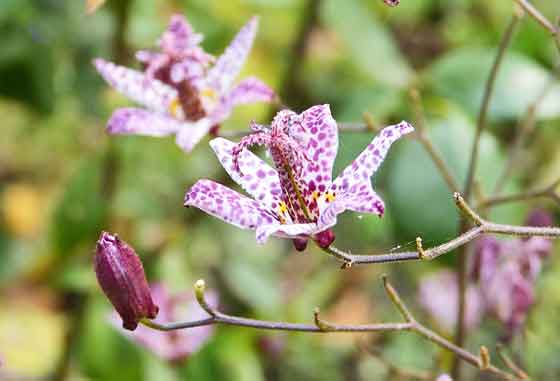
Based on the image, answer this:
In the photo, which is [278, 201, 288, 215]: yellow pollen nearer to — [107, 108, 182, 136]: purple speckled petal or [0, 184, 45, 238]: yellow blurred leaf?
[107, 108, 182, 136]: purple speckled petal

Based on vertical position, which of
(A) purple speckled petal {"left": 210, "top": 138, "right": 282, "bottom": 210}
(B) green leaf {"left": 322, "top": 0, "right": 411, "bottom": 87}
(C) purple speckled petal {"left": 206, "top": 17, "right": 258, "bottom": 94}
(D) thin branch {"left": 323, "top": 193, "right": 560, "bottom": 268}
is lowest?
(D) thin branch {"left": 323, "top": 193, "right": 560, "bottom": 268}

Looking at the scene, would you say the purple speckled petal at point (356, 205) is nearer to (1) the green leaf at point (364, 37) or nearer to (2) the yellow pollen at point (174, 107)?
(2) the yellow pollen at point (174, 107)

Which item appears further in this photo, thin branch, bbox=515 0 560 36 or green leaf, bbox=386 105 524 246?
green leaf, bbox=386 105 524 246

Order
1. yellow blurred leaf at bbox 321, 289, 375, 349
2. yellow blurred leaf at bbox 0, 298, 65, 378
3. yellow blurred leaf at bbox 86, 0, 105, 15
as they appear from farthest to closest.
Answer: yellow blurred leaf at bbox 321, 289, 375, 349, yellow blurred leaf at bbox 0, 298, 65, 378, yellow blurred leaf at bbox 86, 0, 105, 15

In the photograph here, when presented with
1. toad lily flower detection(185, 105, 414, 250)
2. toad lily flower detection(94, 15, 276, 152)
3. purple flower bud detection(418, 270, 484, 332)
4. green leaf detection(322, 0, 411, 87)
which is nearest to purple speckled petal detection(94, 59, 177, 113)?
toad lily flower detection(94, 15, 276, 152)

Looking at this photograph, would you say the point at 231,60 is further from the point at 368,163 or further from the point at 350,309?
the point at 350,309

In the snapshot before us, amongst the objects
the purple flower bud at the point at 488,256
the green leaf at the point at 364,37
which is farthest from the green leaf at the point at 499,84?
the purple flower bud at the point at 488,256

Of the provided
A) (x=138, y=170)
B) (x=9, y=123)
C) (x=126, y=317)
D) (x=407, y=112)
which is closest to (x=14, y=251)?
(x=138, y=170)

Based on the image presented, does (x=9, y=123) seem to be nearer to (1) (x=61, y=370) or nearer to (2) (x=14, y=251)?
(2) (x=14, y=251)
